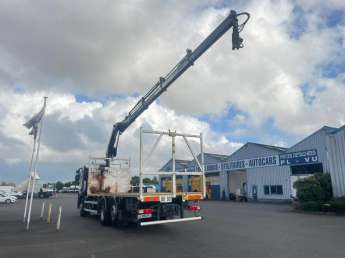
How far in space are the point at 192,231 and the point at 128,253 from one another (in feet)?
14.2

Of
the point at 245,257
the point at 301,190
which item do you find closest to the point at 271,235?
the point at 245,257

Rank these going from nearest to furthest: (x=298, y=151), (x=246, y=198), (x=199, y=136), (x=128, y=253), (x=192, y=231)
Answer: (x=128, y=253)
(x=192, y=231)
(x=199, y=136)
(x=298, y=151)
(x=246, y=198)

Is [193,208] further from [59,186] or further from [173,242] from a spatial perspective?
[59,186]

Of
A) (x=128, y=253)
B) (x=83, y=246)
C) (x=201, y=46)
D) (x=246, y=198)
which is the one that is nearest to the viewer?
(x=128, y=253)

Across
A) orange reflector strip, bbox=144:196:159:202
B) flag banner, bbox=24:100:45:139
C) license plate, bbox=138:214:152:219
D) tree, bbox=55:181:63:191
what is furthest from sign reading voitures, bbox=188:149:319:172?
tree, bbox=55:181:63:191

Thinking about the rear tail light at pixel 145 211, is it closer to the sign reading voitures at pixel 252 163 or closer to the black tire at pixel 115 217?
the black tire at pixel 115 217

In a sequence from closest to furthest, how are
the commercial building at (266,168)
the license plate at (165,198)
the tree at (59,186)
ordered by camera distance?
the license plate at (165,198)
the commercial building at (266,168)
the tree at (59,186)

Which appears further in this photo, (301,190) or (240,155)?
(240,155)

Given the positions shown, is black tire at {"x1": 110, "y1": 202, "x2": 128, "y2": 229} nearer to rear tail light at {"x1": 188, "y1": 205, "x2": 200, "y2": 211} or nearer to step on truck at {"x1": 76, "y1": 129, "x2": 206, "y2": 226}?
step on truck at {"x1": 76, "y1": 129, "x2": 206, "y2": 226}

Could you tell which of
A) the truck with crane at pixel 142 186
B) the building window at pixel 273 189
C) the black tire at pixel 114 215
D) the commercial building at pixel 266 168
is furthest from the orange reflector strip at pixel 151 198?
the building window at pixel 273 189

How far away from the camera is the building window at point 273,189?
37.3 meters

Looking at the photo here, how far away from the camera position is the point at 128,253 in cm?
847

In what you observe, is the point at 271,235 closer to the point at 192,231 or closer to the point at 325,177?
the point at 192,231

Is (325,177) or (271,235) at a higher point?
(325,177)
